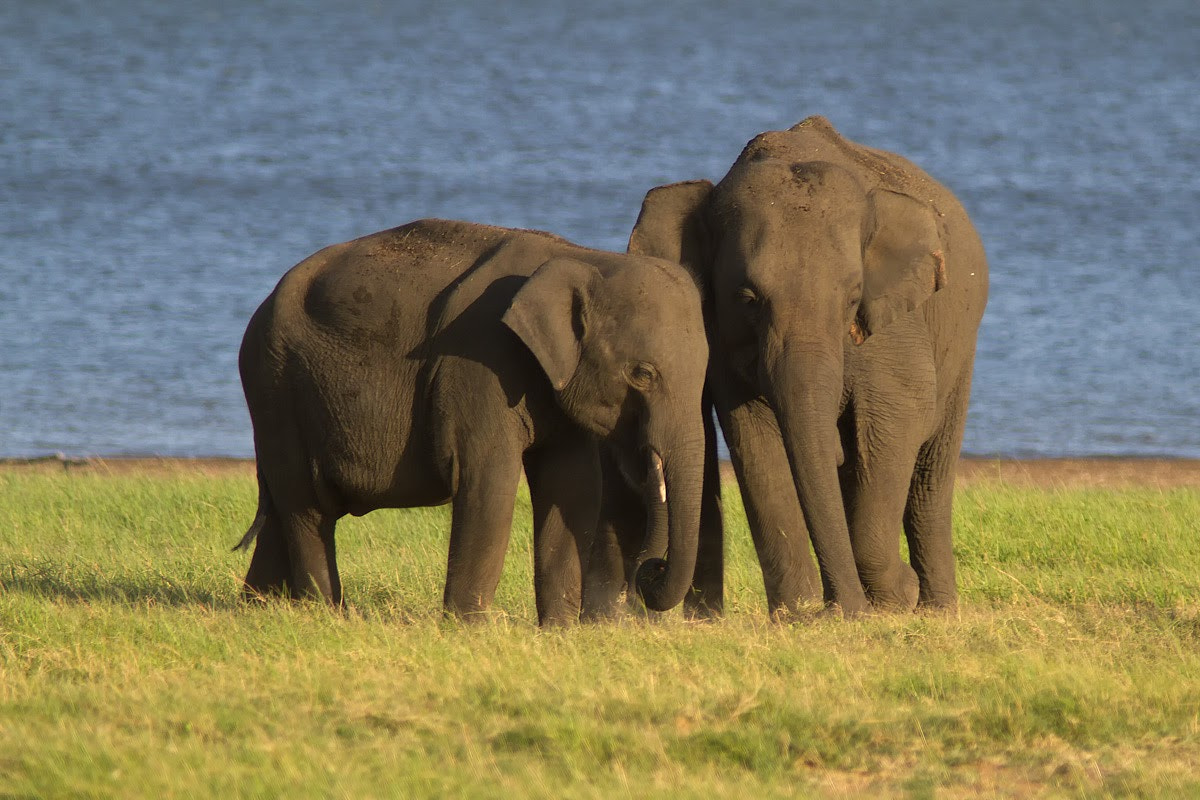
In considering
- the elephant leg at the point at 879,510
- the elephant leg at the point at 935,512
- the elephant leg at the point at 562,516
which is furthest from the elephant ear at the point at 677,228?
the elephant leg at the point at 935,512

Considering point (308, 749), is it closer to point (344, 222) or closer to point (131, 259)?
point (131, 259)

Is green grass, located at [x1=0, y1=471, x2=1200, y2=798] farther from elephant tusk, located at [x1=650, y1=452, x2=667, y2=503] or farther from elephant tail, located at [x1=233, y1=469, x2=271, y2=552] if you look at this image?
elephant tusk, located at [x1=650, y1=452, x2=667, y2=503]

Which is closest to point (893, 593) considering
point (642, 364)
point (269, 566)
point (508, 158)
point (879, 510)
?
point (879, 510)

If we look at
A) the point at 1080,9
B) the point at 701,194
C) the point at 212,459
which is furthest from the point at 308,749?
the point at 1080,9

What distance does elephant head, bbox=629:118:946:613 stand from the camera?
8.34 meters

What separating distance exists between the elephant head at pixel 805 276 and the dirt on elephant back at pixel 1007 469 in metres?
5.98

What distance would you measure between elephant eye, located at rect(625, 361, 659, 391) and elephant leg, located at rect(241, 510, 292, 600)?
6.88ft

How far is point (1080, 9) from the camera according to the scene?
89.9 m

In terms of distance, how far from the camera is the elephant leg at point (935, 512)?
9953 mm

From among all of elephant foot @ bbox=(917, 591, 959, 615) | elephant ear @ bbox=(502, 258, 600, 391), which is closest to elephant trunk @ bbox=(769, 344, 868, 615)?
elephant ear @ bbox=(502, 258, 600, 391)

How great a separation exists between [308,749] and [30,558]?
492cm

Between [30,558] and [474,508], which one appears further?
[30,558]

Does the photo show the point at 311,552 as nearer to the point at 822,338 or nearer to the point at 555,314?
the point at 555,314

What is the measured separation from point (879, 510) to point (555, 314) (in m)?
2.10
